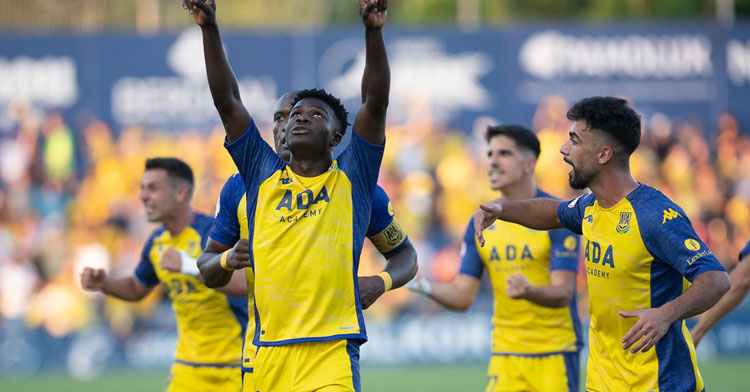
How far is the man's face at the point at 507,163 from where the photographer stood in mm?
7637

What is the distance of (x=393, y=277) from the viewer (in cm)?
536

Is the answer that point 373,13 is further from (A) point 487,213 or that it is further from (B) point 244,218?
(B) point 244,218

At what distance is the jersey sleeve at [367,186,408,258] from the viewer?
5.47 m

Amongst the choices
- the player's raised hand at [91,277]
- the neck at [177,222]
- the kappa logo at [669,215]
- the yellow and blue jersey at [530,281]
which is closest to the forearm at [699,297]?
the kappa logo at [669,215]

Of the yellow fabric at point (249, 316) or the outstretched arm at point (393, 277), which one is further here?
the yellow fabric at point (249, 316)

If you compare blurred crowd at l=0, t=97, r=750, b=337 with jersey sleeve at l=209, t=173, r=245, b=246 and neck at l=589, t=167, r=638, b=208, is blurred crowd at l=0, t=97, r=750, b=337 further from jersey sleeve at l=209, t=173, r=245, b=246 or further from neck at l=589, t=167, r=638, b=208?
neck at l=589, t=167, r=638, b=208

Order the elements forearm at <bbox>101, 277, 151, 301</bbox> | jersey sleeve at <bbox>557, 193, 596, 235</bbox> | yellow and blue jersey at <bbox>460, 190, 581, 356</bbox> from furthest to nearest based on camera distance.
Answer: forearm at <bbox>101, 277, 151, 301</bbox>
yellow and blue jersey at <bbox>460, 190, 581, 356</bbox>
jersey sleeve at <bbox>557, 193, 596, 235</bbox>

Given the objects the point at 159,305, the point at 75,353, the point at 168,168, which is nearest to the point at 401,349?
the point at 159,305

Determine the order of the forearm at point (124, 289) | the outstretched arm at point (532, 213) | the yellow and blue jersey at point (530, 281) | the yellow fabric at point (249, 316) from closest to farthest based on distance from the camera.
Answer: the outstretched arm at point (532, 213) < the yellow fabric at point (249, 316) < the yellow and blue jersey at point (530, 281) < the forearm at point (124, 289)

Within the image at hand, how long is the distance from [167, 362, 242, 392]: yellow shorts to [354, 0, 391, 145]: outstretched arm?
9.51 feet

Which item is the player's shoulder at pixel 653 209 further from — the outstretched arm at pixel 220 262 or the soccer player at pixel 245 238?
the outstretched arm at pixel 220 262

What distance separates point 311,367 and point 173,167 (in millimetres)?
3537

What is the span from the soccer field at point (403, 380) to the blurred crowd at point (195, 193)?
1.40 m

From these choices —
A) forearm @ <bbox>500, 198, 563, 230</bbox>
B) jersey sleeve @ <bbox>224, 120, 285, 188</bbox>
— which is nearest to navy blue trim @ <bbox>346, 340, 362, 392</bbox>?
jersey sleeve @ <bbox>224, 120, 285, 188</bbox>
